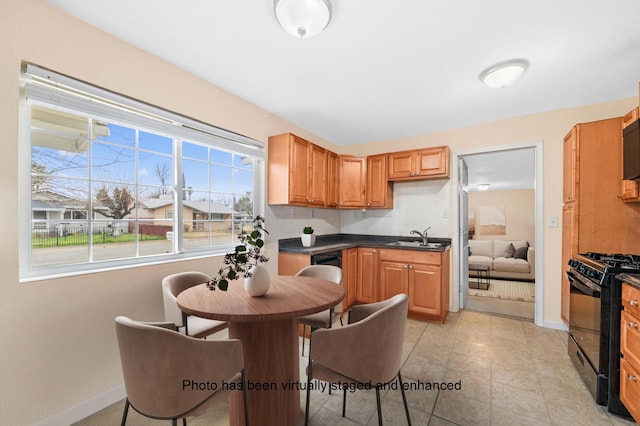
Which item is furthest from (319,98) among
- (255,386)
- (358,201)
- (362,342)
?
(255,386)

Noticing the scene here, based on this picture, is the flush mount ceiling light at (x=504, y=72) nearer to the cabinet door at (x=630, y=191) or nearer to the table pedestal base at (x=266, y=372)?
the cabinet door at (x=630, y=191)

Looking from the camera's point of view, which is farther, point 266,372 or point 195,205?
point 195,205

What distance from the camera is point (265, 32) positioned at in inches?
68.4

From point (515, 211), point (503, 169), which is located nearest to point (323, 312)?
point (503, 169)

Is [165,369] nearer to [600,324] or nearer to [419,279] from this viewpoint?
[600,324]

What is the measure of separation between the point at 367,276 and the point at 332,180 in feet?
4.65

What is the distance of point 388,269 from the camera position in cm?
337

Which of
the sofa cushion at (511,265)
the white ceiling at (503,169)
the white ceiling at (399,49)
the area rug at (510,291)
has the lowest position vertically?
the area rug at (510,291)

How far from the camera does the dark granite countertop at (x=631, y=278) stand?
146 centimetres

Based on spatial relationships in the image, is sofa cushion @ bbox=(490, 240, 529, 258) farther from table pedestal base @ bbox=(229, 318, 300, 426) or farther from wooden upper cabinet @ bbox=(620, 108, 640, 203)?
table pedestal base @ bbox=(229, 318, 300, 426)

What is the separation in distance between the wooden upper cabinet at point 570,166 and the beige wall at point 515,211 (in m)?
4.97

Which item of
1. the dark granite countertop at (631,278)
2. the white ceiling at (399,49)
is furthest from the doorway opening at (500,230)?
the dark granite countertop at (631,278)

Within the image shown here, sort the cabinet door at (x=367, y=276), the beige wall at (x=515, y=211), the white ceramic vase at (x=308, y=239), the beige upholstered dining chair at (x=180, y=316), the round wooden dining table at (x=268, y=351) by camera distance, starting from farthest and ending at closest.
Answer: the beige wall at (x=515, y=211)
the cabinet door at (x=367, y=276)
the white ceramic vase at (x=308, y=239)
the beige upholstered dining chair at (x=180, y=316)
the round wooden dining table at (x=268, y=351)

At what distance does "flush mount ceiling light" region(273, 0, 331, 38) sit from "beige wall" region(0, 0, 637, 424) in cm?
116
